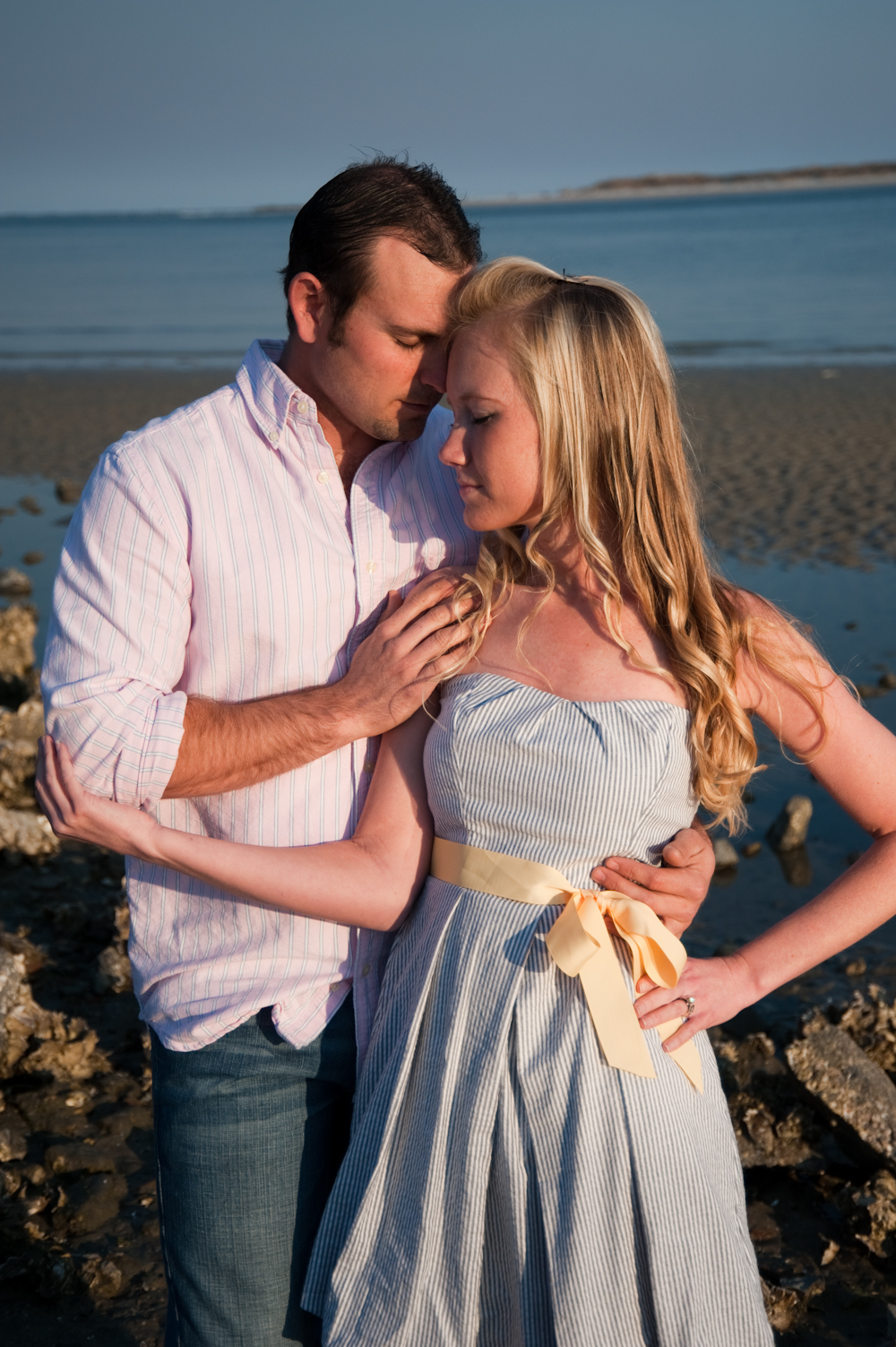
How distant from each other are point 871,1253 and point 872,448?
12.3 meters

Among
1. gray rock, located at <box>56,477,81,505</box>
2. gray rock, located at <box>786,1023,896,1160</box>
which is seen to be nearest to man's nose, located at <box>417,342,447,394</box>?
gray rock, located at <box>786,1023,896,1160</box>

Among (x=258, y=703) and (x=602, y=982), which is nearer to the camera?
(x=602, y=982)

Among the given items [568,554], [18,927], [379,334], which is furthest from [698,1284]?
[18,927]

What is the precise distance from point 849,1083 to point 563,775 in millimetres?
2202

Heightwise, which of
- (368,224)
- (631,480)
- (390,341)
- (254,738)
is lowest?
(254,738)

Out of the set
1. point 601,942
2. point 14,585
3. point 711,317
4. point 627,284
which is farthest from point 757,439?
point 711,317

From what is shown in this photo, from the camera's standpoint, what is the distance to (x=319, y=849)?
2547mm

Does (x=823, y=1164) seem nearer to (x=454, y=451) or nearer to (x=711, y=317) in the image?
(x=454, y=451)

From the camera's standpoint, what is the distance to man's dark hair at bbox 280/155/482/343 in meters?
2.76

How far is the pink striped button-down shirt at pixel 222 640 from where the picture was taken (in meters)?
2.41

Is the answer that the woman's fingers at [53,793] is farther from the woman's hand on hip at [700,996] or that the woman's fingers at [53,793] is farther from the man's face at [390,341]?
the woman's hand on hip at [700,996]

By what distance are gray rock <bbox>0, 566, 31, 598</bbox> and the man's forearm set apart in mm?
7855

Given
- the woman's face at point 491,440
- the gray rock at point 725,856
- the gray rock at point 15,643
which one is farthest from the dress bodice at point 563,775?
the gray rock at point 15,643

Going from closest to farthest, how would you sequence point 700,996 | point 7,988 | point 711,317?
point 700,996
point 7,988
point 711,317
